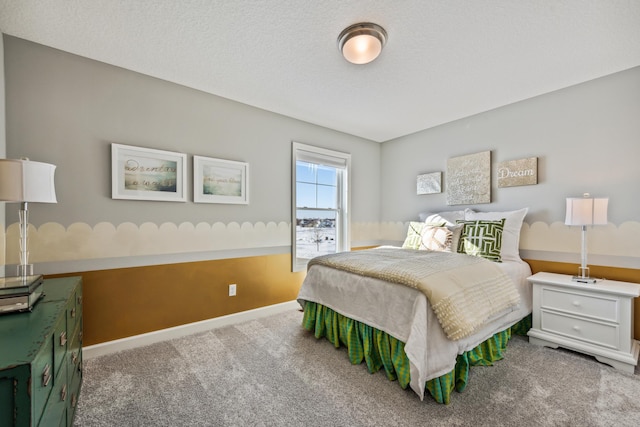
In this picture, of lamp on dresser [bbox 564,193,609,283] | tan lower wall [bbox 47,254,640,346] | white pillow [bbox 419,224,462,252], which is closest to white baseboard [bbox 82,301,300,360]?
tan lower wall [bbox 47,254,640,346]

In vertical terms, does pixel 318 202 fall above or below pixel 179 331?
above

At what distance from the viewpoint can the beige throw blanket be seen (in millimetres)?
1627

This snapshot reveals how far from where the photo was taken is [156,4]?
1639mm

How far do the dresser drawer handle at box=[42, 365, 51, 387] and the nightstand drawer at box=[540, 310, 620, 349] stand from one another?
10.4 ft

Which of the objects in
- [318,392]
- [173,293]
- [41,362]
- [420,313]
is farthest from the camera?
[173,293]

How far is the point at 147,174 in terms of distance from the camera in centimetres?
240

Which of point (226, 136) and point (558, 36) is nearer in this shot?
point (558, 36)

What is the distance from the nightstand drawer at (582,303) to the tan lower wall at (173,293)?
2.56m

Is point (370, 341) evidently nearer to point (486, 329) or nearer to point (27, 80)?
point (486, 329)

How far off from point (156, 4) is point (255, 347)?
100.0 inches

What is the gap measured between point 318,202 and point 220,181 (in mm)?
1379

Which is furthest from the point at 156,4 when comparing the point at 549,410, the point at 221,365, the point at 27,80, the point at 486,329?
the point at 549,410

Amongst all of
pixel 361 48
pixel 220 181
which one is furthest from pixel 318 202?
pixel 361 48

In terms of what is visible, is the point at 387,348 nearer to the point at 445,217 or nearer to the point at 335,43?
the point at 445,217
